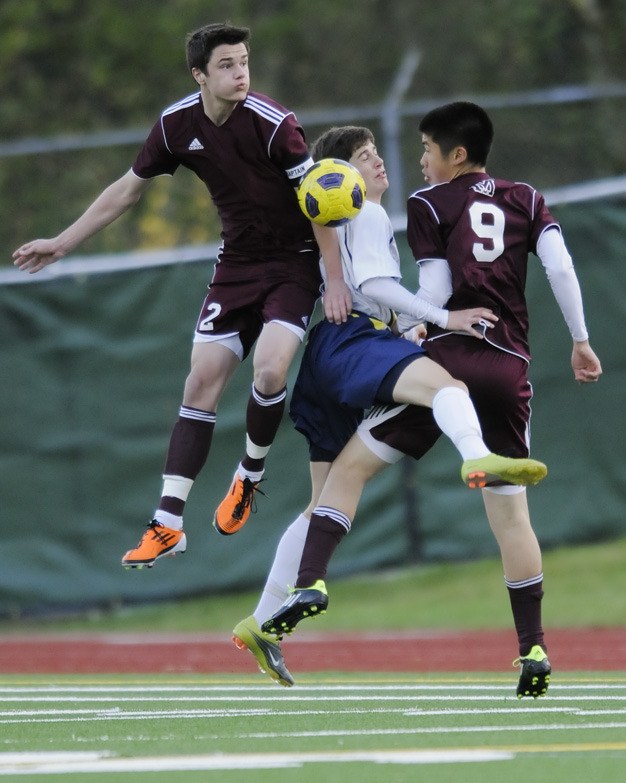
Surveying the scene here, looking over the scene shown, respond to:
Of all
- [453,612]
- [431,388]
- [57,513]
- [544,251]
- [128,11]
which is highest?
[128,11]

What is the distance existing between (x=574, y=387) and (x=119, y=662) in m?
4.49

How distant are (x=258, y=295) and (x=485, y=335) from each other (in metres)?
1.07

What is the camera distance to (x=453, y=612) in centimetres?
1234

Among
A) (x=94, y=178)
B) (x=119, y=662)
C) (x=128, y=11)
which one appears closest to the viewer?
(x=119, y=662)

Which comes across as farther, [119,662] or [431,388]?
[119,662]

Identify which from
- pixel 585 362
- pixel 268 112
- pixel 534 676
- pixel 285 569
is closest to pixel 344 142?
pixel 268 112

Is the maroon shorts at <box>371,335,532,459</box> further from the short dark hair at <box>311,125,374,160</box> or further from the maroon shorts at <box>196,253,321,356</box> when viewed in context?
the short dark hair at <box>311,125,374,160</box>

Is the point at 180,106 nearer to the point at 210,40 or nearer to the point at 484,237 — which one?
the point at 210,40

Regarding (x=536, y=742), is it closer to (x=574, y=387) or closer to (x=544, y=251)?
(x=544, y=251)

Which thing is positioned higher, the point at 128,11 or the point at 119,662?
the point at 128,11

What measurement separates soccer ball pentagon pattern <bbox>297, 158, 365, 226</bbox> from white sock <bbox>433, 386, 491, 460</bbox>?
847mm

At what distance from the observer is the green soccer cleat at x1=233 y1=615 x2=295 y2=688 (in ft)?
23.3

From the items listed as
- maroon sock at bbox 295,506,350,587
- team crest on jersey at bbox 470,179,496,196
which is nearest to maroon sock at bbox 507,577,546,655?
maroon sock at bbox 295,506,350,587

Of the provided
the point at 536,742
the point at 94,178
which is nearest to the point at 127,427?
the point at 94,178
